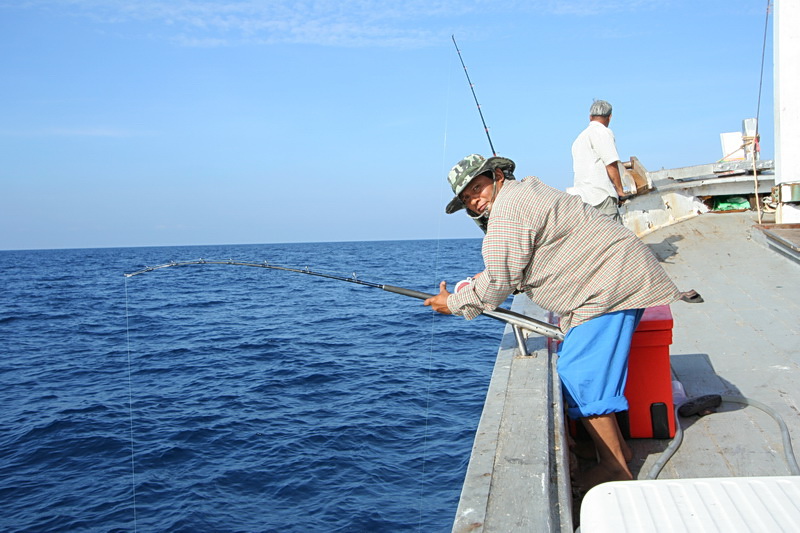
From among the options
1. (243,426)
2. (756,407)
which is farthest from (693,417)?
(243,426)

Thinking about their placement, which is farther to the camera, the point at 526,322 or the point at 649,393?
the point at 526,322

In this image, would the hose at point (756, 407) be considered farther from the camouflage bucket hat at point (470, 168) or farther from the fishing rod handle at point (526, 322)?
the camouflage bucket hat at point (470, 168)

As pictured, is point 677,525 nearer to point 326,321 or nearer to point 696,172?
point 696,172

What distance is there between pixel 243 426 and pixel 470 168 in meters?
5.78

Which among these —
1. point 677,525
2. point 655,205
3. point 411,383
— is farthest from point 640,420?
point 655,205

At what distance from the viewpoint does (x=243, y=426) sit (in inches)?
307

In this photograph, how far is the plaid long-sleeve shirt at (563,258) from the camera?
8.98 ft

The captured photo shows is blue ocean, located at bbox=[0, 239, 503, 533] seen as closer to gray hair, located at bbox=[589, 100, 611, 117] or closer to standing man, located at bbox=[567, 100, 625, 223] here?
standing man, located at bbox=[567, 100, 625, 223]

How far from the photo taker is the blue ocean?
18.8 feet

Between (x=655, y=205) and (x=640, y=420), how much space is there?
763 centimetres

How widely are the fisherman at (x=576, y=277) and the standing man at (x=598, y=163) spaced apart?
3313 mm

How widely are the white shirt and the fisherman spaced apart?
330cm

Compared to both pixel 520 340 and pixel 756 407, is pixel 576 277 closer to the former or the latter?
pixel 520 340

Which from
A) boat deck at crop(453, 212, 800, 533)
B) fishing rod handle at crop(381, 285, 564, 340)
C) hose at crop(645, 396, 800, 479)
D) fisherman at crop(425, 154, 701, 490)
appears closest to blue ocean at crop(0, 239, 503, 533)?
boat deck at crop(453, 212, 800, 533)
